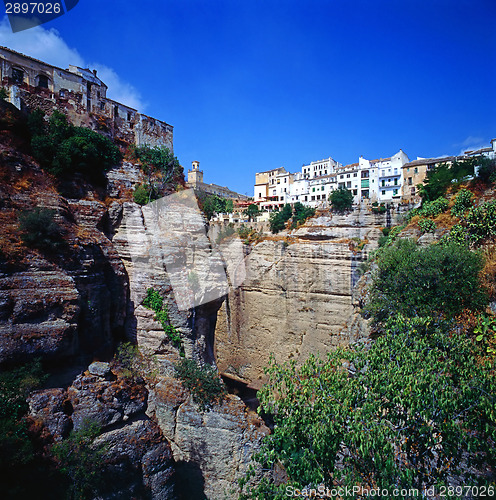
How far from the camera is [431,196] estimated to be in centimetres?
1755

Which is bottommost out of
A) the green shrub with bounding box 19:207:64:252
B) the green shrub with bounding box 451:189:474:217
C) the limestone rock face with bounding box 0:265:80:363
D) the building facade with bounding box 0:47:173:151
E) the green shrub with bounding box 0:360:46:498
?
the green shrub with bounding box 0:360:46:498

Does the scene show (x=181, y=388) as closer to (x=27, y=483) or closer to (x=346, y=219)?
(x=27, y=483)

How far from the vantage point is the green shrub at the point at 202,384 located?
10.6 m

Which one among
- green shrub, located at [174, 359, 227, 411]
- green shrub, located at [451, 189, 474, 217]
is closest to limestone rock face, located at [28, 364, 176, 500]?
green shrub, located at [174, 359, 227, 411]

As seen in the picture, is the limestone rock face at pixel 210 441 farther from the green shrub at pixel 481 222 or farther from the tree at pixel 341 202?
the tree at pixel 341 202

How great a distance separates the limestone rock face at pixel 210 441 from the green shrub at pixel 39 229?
6.43 metres

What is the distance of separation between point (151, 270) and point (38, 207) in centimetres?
434

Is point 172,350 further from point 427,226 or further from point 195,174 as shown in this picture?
point 195,174

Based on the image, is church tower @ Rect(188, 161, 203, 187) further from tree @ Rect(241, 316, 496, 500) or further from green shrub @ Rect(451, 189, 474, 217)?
tree @ Rect(241, 316, 496, 500)

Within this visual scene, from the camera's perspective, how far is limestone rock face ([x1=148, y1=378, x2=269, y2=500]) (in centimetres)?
1010

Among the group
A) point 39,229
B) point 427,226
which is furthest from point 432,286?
point 39,229

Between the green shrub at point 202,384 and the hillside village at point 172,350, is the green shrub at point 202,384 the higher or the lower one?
the lower one

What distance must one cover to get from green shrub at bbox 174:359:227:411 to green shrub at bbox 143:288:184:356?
105 centimetres

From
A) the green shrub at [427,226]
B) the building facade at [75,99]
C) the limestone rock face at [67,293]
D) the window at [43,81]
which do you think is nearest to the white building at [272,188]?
the building facade at [75,99]
